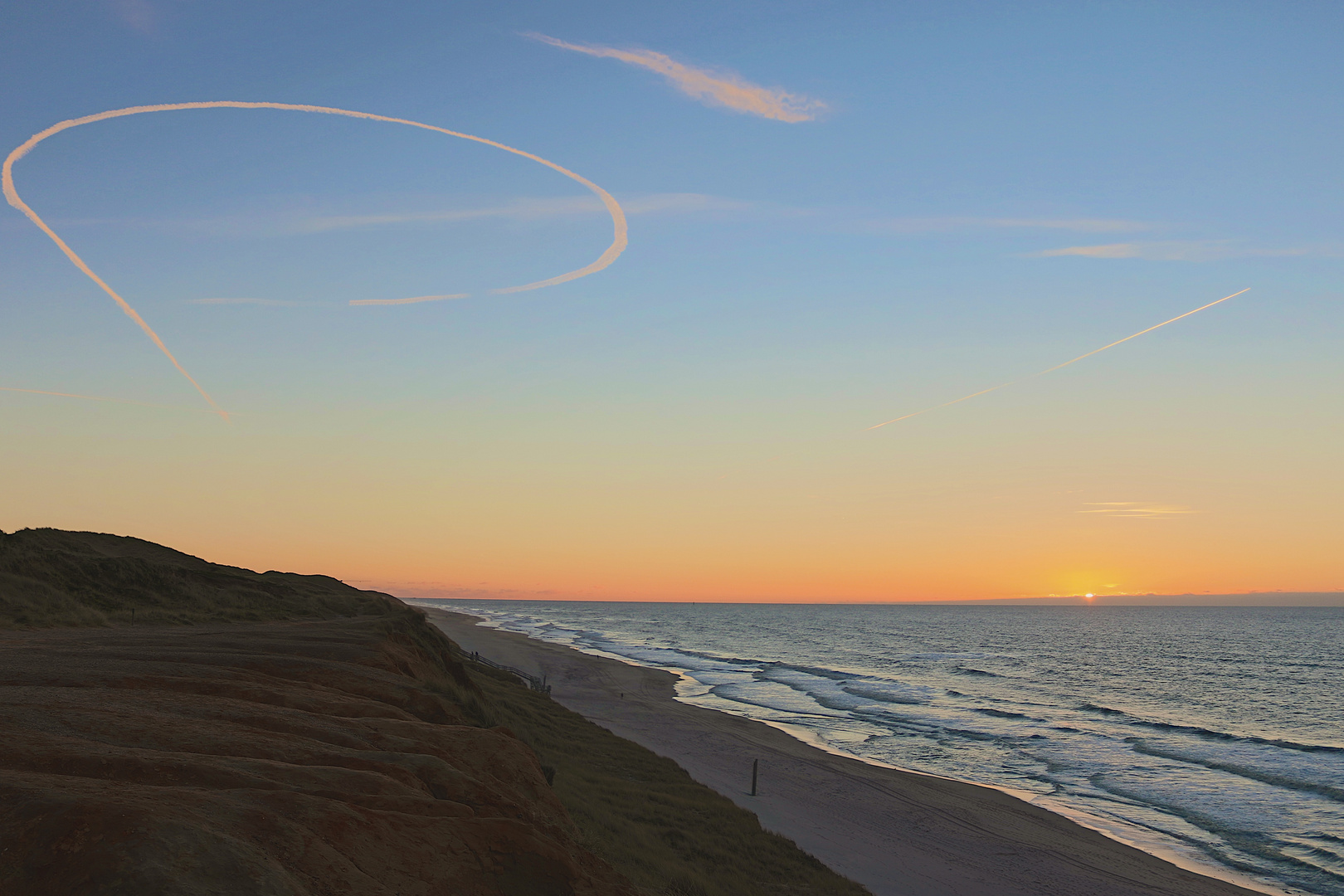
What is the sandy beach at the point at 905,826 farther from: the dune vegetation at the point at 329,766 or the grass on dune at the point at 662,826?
the dune vegetation at the point at 329,766

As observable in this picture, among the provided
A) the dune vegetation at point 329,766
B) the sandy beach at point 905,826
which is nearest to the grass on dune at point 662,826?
the dune vegetation at point 329,766

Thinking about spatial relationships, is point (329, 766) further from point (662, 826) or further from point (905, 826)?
point (905, 826)

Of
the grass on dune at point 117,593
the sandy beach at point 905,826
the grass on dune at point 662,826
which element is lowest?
the sandy beach at point 905,826

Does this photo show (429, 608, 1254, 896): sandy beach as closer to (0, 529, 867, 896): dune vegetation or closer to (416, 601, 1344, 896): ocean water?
(416, 601, 1344, 896): ocean water

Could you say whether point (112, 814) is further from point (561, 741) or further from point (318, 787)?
point (561, 741)

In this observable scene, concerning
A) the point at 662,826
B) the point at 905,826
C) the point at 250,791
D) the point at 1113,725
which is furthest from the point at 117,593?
the point at 1113,725

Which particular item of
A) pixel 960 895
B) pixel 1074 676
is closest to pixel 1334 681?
pixel 1074 676
